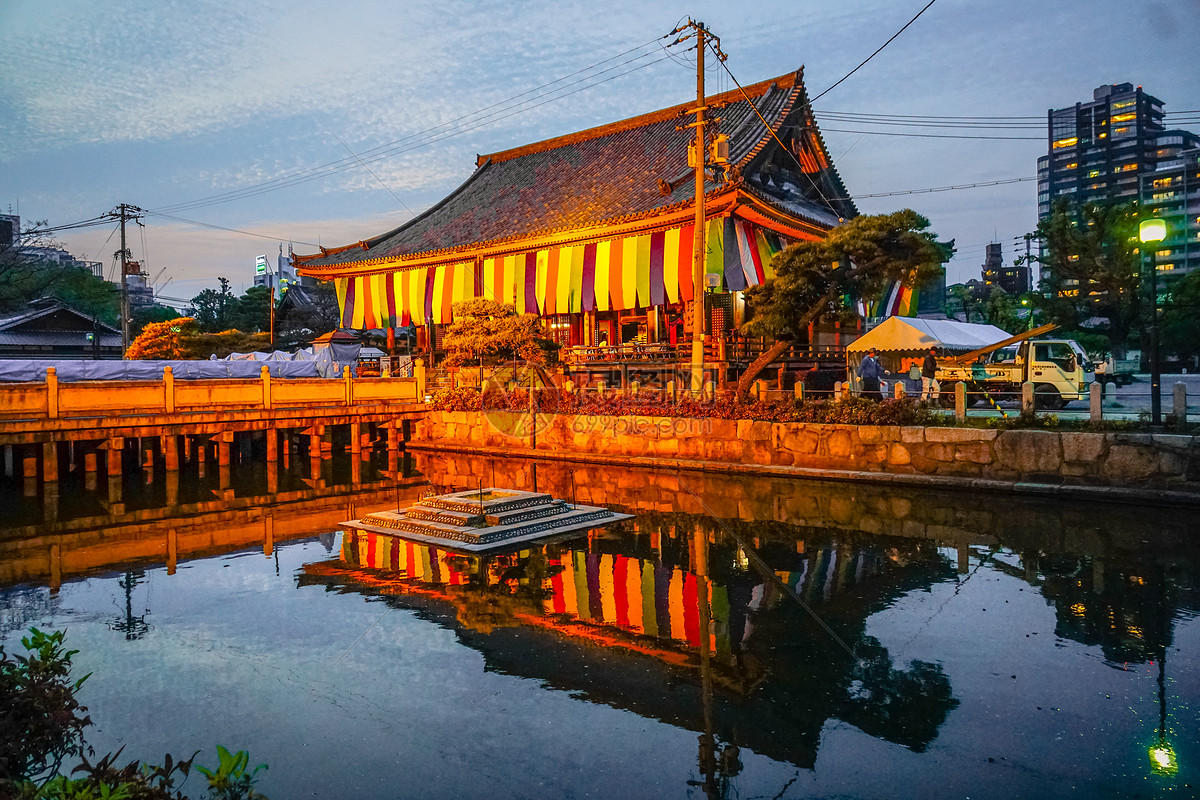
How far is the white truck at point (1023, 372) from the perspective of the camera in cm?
2031

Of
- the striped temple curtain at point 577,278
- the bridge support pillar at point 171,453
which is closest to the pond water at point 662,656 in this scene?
the bridge support pillar at point 171,453

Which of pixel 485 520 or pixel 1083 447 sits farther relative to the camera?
pixel 1083 447

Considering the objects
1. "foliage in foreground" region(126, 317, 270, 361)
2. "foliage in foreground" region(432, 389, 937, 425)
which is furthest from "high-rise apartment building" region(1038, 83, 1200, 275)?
"foliage in foreground" region(126, 317, 270, 361)

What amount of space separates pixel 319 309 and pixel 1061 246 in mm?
42343

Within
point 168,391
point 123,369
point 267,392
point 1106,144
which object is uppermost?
point 1106,144

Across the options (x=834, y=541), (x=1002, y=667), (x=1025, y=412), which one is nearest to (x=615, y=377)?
(x=1025, y=412)

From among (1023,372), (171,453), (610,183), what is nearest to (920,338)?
(1023,372)

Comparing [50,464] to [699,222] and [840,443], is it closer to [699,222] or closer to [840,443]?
[699,222]

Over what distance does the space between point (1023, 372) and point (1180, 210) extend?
66297 millimetres

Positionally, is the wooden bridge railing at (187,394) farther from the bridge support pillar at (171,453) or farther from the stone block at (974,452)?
the stone block at (974,452)

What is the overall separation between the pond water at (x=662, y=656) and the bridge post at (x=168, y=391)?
817cm

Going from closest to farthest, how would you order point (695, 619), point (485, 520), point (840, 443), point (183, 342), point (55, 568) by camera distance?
1. point (695, 619)
2. point (55, 568)
3. point (485, 520)
4. point (840, 443)
5. point (183, 342)

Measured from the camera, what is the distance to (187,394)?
19828 mm

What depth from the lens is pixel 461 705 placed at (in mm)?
5672
